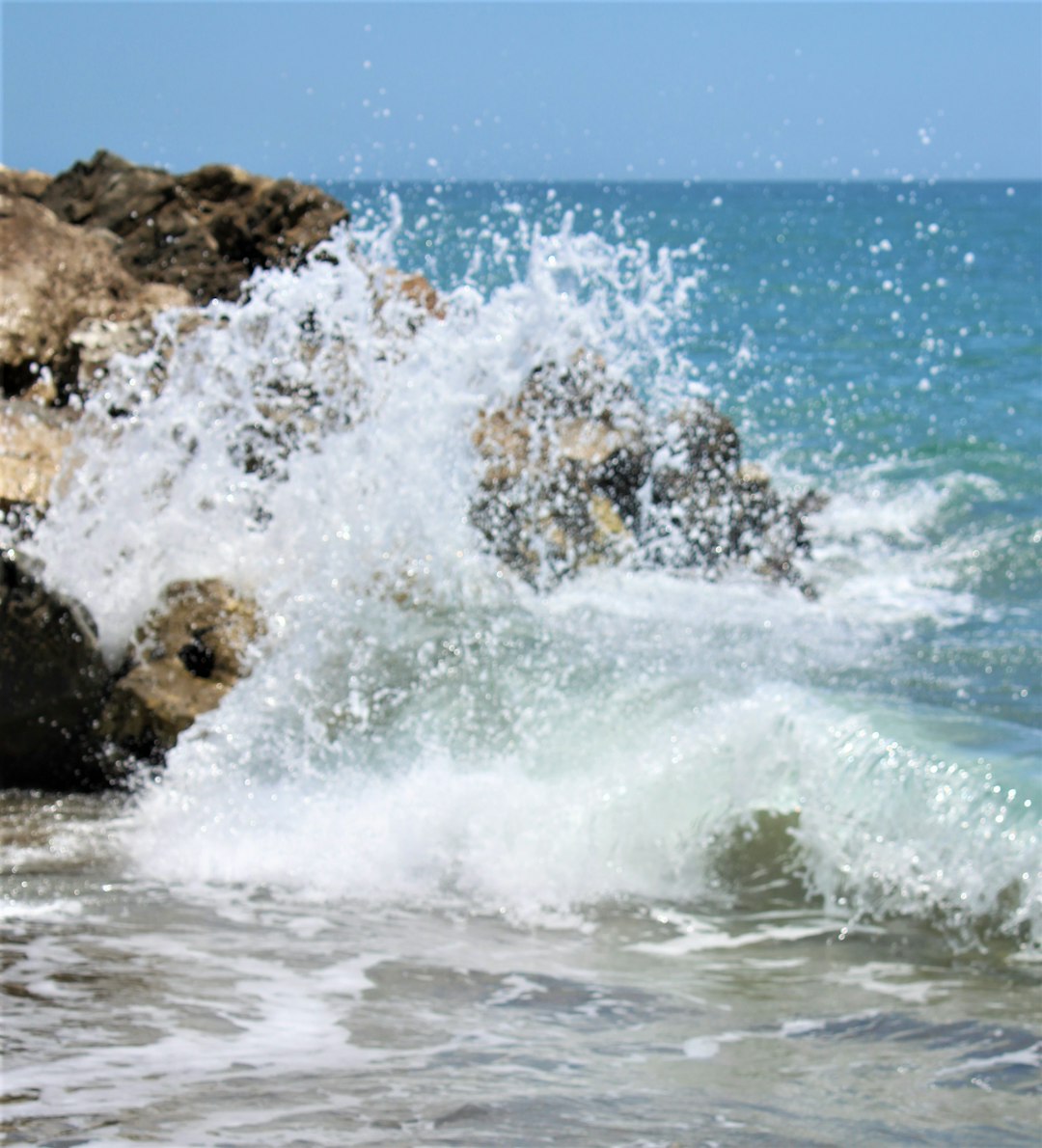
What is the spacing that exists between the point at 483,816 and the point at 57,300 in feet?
13.3

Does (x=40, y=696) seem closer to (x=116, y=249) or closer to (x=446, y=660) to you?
(x=446, y=660)

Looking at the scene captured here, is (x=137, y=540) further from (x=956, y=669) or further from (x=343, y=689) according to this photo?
(x=956, y=669)

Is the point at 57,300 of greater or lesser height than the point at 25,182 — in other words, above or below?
below

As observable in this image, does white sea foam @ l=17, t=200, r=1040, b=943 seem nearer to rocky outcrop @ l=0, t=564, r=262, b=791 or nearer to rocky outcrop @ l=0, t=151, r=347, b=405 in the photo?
rocky outcrop @ l=0, t=564, r=262, b=791

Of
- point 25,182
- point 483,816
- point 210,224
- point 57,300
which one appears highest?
point 25,182

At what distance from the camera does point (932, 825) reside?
425cm

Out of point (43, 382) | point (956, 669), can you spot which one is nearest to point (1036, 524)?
point (956, 669)

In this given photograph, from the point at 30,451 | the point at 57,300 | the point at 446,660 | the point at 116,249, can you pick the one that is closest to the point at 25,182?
the point at 116,249

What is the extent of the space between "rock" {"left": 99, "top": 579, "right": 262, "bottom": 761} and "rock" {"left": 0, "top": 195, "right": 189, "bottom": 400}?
1957 mm

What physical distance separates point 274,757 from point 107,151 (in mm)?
5959

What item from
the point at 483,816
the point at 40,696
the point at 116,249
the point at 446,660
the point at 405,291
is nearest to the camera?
the point at 483,816

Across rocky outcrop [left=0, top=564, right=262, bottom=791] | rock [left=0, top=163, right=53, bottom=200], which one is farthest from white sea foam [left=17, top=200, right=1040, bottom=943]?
rock [left=0, top=163, right=53, bottom=200]

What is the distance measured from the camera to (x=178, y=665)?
5.05 meters

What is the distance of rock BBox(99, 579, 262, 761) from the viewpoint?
16.1 feet
